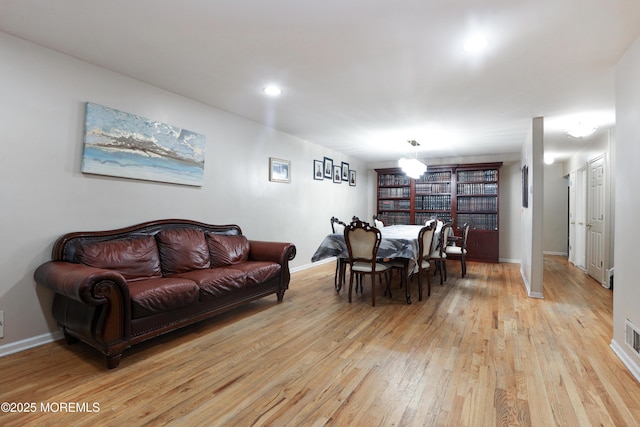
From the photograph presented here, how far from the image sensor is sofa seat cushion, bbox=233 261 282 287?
128 inches

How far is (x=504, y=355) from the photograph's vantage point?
239cm

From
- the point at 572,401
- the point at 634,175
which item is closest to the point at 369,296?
the point at 572,401

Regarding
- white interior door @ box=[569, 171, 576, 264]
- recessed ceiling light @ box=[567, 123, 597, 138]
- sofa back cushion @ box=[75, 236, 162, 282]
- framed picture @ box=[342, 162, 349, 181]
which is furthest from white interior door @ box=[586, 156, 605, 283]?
sofa back cushion @ box=[75, 236, 162, 282]

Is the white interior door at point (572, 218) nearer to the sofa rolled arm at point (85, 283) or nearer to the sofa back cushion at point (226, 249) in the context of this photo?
the sofa back cushion at point (226, 249)

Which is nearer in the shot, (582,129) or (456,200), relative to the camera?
(582,129)

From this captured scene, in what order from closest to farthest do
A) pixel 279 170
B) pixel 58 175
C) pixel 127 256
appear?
pixel 58 175
pixel 127 256
pixel 279 170

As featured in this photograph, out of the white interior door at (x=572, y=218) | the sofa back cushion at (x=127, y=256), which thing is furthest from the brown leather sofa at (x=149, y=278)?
the white interior door at (x=572, y=218)

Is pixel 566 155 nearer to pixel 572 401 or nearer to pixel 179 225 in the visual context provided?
pixel 572 401

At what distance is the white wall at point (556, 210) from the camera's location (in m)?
7.82

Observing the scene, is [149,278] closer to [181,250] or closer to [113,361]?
[181,250]

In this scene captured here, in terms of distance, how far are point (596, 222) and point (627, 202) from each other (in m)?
3.62

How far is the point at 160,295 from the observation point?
95.7 inches

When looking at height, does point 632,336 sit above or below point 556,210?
below

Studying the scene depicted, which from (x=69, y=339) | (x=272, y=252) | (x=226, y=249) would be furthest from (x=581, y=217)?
(x=69, y=339)
